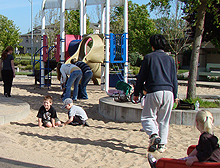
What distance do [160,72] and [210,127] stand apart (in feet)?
4.46

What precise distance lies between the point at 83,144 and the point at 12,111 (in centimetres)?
328

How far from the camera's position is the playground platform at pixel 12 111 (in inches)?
299

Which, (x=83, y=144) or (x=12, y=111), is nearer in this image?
(x=83, y=144)

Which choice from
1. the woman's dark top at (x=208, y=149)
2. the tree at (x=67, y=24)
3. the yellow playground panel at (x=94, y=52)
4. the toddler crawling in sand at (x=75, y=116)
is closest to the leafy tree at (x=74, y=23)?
the tree at (x=67, y=24)

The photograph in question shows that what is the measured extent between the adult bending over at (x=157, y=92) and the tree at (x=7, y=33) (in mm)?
37093

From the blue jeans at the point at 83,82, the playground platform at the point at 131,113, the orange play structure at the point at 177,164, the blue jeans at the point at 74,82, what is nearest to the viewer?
the orange play structure at the point at 177,164

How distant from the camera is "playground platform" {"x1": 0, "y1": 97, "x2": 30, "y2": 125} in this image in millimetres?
7588

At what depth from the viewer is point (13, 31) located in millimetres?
41125

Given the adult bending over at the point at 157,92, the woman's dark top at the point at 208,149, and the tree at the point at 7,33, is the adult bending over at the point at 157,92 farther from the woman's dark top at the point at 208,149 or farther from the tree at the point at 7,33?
the tree at the point at 7,33

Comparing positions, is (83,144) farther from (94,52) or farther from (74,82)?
(94,52)

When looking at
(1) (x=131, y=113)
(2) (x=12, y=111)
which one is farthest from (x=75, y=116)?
(2) (x=12, y=111)

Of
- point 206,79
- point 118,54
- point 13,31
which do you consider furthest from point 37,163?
point 13,31

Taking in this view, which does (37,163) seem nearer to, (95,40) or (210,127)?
(210,127)

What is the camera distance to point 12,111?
8281 mm
